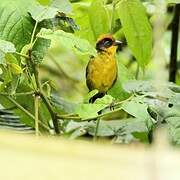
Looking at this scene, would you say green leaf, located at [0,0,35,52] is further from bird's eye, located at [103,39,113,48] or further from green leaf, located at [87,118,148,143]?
green leaf, located at [87,118,148,143]

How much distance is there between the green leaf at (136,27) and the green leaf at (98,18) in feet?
0.18

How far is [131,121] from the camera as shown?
1067 mm

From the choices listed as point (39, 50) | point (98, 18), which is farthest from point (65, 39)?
point (98, 18)

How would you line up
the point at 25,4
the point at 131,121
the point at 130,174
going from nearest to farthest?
the point at 130,174, the point at 25,4, the point at 131,121

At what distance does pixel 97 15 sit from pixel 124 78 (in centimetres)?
13

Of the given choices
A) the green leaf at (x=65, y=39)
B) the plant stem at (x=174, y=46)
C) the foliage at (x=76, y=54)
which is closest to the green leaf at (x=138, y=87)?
the foliage at (x=76, y=54)

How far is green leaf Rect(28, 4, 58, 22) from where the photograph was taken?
0.75m

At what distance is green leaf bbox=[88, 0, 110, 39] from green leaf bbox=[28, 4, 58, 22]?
0.21 m

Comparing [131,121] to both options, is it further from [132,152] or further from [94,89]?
[132,152]

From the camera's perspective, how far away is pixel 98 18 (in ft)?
3.28

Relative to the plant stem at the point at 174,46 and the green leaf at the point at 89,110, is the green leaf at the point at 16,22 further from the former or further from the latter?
the plant stem at the point at 174,46

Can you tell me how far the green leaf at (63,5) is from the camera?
799 millimetres

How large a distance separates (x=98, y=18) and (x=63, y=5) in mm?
200

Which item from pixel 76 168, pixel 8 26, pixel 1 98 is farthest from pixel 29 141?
pixel 1 98
